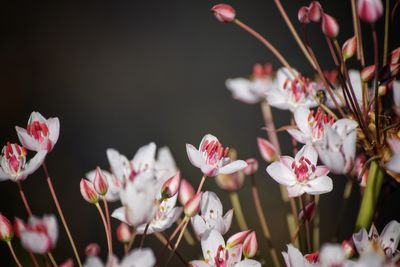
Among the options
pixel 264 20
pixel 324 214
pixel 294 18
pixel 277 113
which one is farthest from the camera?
pixel 264 20

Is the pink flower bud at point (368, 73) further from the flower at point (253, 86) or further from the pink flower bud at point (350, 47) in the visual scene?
the flower at point (253, 86)

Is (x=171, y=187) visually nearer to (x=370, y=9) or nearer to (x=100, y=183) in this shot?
(x=100, y=183)

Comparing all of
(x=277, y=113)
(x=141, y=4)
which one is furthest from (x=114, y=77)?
(x=277, y=113)

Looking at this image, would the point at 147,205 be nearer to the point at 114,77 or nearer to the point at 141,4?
the point at 114,77

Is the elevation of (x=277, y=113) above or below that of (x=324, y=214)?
above

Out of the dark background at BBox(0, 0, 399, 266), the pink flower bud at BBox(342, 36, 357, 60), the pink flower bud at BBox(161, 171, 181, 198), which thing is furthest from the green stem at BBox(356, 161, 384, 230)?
the dark background at BBox(0, 0, 399, 266)

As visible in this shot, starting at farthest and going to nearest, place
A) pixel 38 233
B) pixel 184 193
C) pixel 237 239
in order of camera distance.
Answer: pixel 184 193, pixel 237 239, pixel 38 233

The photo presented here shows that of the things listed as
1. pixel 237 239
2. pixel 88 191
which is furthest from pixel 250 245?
pixel 88 191
